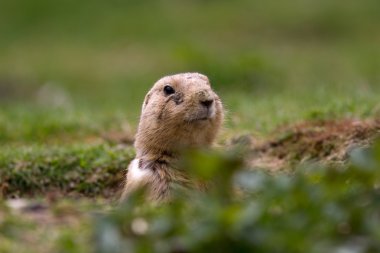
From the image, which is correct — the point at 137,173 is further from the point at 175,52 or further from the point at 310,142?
the point at 175,52

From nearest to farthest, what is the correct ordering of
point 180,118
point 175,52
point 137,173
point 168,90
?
point 137,173 < point 180,118 < point 168,90 < point 175,52

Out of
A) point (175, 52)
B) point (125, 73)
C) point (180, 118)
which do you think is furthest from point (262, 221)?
point (125, 73)

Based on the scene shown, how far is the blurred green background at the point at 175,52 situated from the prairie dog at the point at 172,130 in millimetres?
2965

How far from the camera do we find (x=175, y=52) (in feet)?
52.5

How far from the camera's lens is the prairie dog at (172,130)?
6.86 metres

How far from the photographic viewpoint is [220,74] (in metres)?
14.0

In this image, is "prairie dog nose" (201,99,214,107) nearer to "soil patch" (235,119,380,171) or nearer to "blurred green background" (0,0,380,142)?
"soil patch" (235,119,380,171)

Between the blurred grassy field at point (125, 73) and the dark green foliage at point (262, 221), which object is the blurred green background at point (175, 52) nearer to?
the blurred grassy field at point (125, 73)

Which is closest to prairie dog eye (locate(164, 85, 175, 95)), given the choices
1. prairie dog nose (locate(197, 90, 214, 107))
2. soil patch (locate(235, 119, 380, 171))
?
prairie dog nose (locate(197, 90, 214, 107))

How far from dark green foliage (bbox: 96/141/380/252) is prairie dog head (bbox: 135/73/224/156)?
2.29 m

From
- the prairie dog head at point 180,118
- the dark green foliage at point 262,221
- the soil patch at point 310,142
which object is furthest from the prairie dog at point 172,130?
the dark green foliage at point 262,221

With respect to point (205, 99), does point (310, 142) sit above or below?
above

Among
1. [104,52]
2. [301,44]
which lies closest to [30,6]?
[104,52]

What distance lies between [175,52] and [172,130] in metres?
9.00
